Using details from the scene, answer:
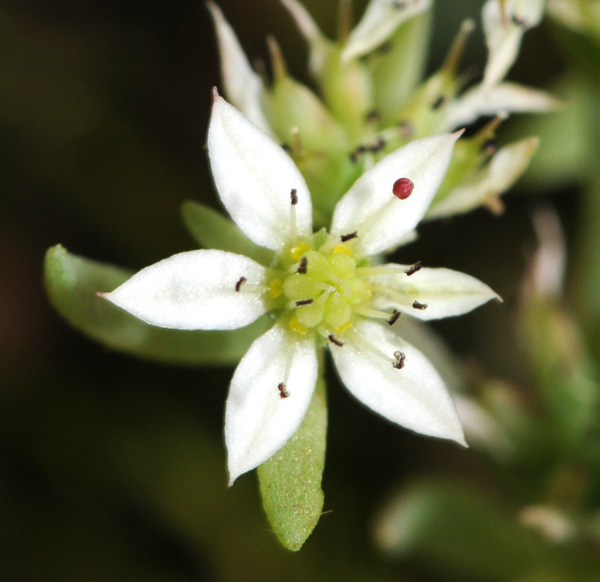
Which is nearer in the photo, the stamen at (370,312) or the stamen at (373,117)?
the stamen at (370,312)

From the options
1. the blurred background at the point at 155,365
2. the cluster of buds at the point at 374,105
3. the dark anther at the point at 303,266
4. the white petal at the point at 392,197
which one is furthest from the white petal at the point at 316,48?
the blurred background at the point at 155,365

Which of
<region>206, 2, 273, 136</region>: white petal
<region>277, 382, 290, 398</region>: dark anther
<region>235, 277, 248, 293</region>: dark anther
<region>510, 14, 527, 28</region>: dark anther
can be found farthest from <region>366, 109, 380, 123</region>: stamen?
<region>277, 382, 290, 398</region>: dark anther

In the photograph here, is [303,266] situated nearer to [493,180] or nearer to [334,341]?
[334,341]

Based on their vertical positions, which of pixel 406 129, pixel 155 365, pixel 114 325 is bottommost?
pixel 155 365

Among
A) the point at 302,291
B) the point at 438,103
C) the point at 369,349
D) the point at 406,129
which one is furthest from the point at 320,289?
the point at 438,103

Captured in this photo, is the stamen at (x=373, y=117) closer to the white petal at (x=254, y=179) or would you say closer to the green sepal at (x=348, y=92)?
the green sepal at (x=348, y=92)
